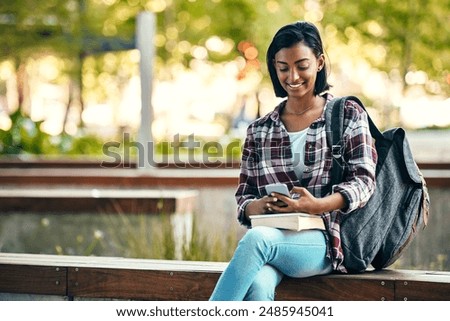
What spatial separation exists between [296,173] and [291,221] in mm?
268

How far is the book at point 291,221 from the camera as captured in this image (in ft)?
11.3

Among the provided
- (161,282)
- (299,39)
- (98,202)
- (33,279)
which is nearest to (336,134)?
(299,39)

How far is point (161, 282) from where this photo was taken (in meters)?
3.96

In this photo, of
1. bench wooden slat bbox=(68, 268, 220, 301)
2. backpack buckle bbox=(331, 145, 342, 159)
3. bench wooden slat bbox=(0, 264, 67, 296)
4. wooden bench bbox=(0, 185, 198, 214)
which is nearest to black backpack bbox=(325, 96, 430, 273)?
backpack buckle bbox=(331, 145, 342, 159)

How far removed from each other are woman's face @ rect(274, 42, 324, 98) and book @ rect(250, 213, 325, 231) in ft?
1.64

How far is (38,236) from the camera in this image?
704 cm

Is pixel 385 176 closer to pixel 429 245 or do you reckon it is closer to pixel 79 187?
pixel 429 245

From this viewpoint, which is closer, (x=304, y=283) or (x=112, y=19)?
(x=304, y=283)

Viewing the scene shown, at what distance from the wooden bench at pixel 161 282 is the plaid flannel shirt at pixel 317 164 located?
0.39ft

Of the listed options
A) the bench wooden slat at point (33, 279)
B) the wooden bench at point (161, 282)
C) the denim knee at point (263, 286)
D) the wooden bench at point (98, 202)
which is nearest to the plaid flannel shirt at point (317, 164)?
the wooden bench at point (161, 282)

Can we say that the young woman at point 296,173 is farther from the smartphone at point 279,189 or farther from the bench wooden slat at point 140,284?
the bench wooden slat at point 140,284

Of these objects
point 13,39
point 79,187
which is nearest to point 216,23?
point 13,39

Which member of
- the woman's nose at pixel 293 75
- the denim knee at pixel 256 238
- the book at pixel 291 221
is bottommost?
the denim knee at pixel 256 238

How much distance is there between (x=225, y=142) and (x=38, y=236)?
28.5 feet
